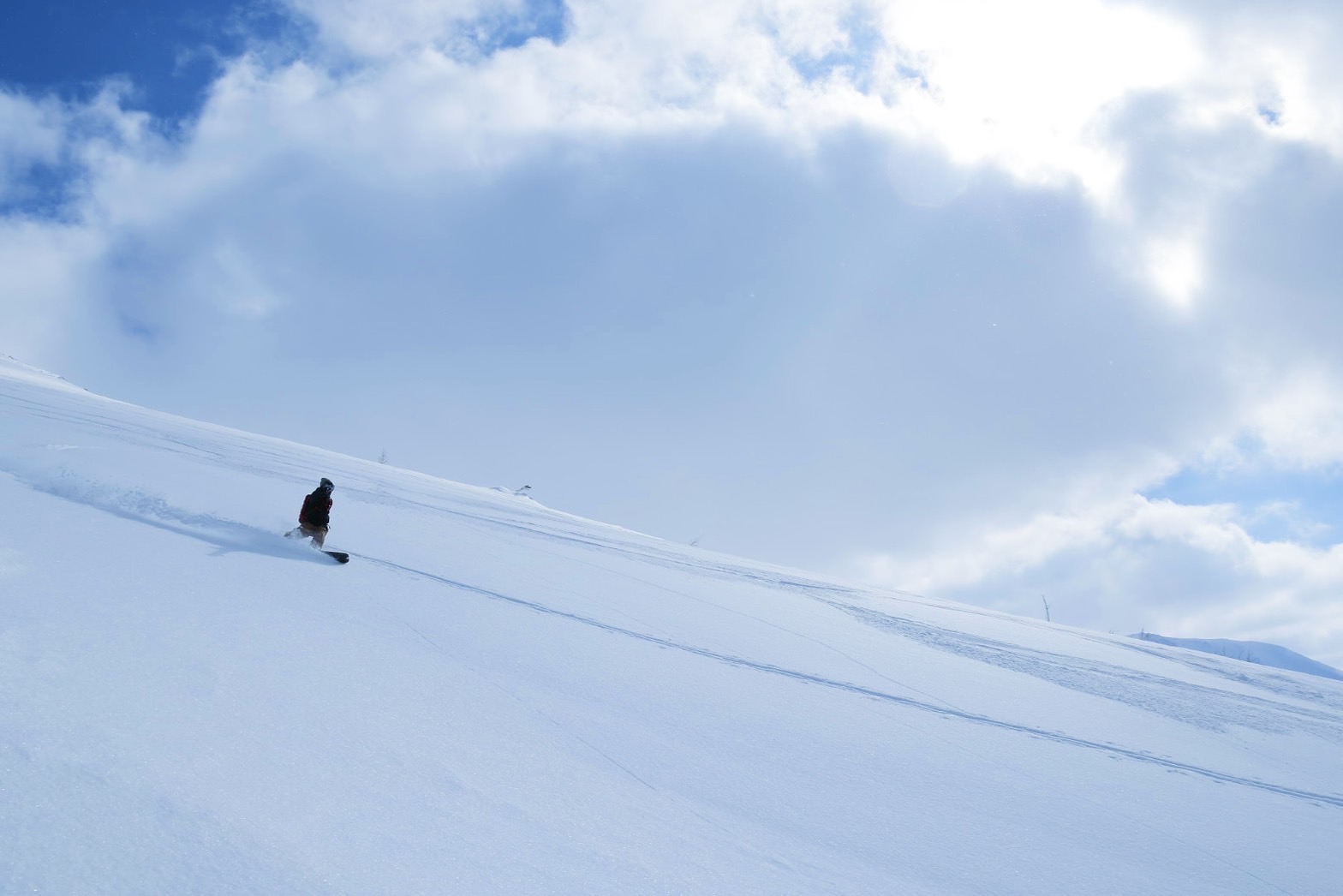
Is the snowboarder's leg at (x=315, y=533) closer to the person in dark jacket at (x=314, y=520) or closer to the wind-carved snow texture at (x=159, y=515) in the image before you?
the person in dark jacket at (x=314, y=520)

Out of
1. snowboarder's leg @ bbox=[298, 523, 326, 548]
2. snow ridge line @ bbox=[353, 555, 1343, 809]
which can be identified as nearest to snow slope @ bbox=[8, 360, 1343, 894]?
snow ridge line @ bbox=[353, 555, 1343, 809]

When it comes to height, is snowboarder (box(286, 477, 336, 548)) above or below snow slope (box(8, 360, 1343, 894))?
above

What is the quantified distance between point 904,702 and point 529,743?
163 inches

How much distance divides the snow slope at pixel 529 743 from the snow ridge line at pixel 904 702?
0.05 meters

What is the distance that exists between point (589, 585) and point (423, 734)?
228 inches

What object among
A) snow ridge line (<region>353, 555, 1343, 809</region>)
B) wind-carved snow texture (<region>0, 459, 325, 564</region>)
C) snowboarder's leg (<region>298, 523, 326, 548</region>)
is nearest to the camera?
snow ridge line (<region>353, 555, 1343, 809</region>)

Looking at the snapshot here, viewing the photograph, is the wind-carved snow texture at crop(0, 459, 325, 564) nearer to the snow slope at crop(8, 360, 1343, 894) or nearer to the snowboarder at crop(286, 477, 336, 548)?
the snow slope at crop(8, 360, 1343, 894)

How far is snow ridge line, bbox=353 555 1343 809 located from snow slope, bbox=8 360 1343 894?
0.05 m

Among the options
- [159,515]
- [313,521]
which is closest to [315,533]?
[313,521]

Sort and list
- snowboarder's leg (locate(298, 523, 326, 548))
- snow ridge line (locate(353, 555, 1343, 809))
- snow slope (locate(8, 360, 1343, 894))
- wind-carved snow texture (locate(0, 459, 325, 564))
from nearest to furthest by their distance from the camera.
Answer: snow slope (locate(8, 360, 1343, 894)) → snow ridge line (locate(353, 555, 1343, 809)) → wind-carved snow texture (locate(0, 459, 325, 564)) → snowboarder's leg (locate(298, 523, 326, 548))

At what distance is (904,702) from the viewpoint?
255 inches

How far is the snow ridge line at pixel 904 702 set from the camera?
579cm

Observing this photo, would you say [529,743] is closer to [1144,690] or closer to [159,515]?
[159,515]

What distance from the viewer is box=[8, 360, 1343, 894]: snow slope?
8.77 feet
